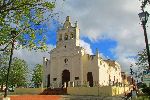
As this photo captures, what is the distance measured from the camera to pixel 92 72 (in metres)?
55.9

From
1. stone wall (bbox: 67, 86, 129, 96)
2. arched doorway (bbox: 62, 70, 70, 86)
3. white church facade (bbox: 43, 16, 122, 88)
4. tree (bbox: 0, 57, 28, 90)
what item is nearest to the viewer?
stone wall (bbox: 67, 86, 129, 96)

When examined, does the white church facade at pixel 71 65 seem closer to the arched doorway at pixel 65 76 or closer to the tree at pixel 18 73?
the arched doorway at pixel 65 76

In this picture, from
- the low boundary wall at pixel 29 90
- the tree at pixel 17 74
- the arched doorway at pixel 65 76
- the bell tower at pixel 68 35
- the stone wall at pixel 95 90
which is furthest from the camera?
the tree at pixel 17 74

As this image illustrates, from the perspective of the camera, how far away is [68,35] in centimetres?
5997

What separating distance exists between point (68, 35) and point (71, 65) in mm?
6442

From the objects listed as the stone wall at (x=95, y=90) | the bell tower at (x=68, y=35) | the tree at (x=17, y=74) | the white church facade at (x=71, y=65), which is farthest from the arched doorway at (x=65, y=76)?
the tree at (x=17, y=74)

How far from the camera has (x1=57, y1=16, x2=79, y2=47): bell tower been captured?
192 feet

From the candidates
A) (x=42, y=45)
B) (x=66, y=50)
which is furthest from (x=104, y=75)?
(x=42, y=45)

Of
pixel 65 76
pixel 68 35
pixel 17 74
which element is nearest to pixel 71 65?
pixel 65 76

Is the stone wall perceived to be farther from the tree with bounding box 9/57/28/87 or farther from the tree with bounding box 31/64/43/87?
the tree with bounding box 31/64/43/87

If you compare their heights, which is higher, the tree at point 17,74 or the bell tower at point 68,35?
the bell tower at point 68,35

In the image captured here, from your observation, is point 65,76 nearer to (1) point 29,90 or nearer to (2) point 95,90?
(1) point 29,90

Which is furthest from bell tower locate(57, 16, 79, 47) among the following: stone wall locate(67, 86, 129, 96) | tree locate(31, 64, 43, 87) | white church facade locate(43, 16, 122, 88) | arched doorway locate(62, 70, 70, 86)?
tree locate(31, 64, 43, 87)

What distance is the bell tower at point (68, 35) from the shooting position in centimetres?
→ 5850
